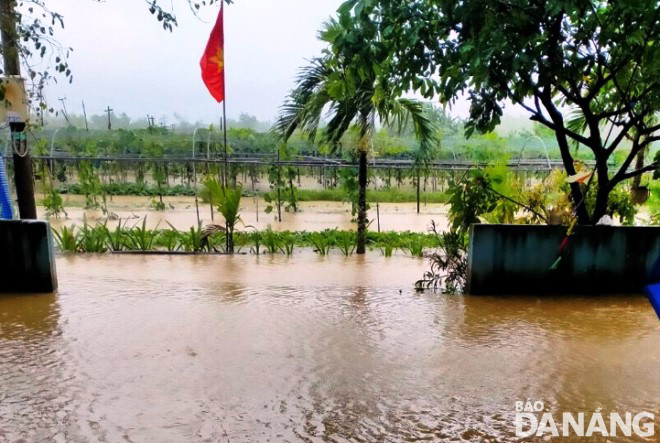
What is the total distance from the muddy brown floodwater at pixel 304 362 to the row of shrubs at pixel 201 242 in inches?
108

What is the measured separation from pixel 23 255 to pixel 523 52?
493 cm

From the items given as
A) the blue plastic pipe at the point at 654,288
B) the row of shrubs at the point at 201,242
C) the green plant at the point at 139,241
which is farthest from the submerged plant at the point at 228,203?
the blue plastic pipe at the point at 654,288

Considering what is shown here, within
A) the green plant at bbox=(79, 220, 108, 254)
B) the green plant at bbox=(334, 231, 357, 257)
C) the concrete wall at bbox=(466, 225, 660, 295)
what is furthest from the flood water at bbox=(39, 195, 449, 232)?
the concrete wall at bbox=(466, 225, 660, 295)

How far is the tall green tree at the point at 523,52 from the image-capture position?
3.93 meters

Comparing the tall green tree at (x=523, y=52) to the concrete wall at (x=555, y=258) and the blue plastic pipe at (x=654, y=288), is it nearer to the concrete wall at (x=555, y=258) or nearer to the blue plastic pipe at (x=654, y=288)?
the concrete wall at (x=555, y=258)

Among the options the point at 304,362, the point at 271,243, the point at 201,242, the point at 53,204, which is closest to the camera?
the point at 304,362

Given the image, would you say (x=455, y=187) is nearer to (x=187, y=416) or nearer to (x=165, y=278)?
(x=165, y=278)

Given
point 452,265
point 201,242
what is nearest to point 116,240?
point 201,242

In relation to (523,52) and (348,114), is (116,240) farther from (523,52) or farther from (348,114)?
(523,52)

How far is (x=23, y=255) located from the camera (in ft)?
17.5

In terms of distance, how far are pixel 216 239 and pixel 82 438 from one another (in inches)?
266

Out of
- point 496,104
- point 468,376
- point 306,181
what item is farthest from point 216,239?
point 306,181

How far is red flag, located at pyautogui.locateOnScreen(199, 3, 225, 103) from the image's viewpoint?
9.59 meters

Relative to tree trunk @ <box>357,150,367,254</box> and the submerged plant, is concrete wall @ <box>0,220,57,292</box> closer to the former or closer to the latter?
the submerged plant
